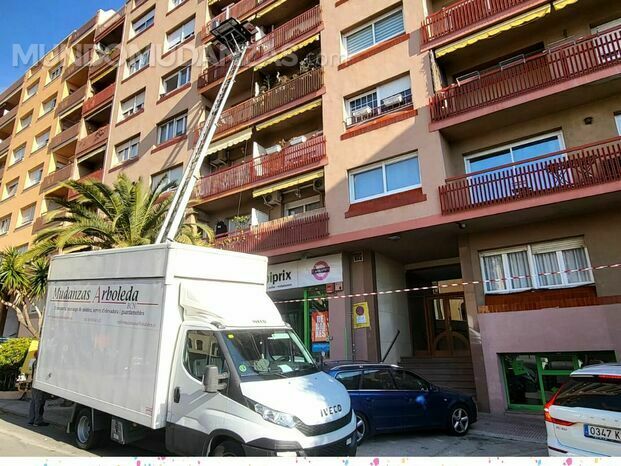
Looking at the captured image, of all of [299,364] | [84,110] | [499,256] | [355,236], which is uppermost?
[84,110]

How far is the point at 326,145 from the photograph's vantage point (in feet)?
50.4

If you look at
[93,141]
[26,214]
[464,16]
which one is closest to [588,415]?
[464,16]

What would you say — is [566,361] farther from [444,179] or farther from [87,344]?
[87,344]

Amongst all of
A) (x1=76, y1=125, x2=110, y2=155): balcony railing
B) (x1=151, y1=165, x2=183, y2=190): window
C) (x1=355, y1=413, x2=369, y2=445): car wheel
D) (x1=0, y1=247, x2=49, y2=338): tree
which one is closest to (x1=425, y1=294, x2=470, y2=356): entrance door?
(x1=355, y1=413, x2=369, y2=445): car wheel

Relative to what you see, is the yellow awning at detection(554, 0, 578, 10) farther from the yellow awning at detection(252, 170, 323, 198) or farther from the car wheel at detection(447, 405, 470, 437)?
the car wheel at detection(447, 405, 470, 437)

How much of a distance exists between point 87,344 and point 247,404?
3.80 m

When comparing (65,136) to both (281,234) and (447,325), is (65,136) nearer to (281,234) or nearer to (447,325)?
(281,234)

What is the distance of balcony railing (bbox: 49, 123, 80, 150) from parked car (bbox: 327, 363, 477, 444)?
27.8m

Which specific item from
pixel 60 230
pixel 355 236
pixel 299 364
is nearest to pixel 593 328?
pixel 355 236

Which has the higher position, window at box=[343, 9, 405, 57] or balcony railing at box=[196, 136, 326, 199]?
window at box=[343, 9, 405, 57]

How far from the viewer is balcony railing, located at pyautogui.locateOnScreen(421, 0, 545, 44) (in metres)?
12.7

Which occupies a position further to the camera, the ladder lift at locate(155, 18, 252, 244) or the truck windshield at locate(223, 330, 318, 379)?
the ladder lift at locate(155, 18, 252, 244)

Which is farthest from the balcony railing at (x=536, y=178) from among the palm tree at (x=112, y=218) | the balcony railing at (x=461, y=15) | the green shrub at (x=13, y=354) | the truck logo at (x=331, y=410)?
the green shrub at (x=13, y=354)

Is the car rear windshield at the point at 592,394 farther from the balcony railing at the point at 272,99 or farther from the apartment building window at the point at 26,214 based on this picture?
the apartment building window at the point at 26,214
